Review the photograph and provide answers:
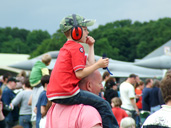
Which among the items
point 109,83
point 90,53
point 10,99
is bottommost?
point 10,99

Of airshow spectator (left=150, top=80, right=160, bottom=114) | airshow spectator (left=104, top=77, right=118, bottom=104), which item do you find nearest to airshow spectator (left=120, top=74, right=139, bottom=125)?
airshow spectator (left=104, top=77, right=118, bottom=104)

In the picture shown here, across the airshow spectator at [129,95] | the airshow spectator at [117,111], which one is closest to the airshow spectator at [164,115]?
the airshow spectator at [117,111]

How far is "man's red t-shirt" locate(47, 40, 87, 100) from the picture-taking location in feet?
6.89

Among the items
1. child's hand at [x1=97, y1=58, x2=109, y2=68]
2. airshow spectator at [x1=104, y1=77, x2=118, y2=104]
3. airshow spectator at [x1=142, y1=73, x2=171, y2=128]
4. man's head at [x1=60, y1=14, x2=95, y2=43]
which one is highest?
man's head at [x1=60, y1=14, x2=95, y2=43]

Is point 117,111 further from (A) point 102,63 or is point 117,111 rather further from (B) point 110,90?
(A) point 102,63

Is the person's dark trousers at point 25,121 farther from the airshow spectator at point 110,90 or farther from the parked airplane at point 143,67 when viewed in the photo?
the parked airplane at point 143,67

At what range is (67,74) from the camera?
212 centimetres

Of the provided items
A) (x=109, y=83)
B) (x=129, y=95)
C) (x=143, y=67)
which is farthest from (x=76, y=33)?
(x=143, y=67)

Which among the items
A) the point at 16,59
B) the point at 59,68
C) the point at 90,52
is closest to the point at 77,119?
the point at 59,68

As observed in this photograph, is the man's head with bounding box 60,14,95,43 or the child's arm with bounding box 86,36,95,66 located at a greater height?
the man's head with bounding box 60,14,95,43

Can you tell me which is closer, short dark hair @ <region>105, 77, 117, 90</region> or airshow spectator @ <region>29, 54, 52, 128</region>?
airshow spectator @ <region>29, 54, 52, 128</region>

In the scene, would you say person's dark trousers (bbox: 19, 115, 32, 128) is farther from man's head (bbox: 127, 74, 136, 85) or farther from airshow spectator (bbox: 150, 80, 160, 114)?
airshow spectator (bbox: 150, 80, 160, 114)

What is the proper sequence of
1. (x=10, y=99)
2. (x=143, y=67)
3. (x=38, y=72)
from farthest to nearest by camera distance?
(x=143, y=67) → (x=10, y=99) → (x=38, y=72)

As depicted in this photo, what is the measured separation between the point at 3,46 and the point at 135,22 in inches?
1509
